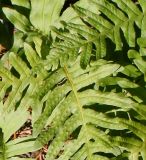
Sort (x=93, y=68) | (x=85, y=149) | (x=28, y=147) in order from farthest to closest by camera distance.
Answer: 1. (x=28, y=147)
2. (x=93, y=68)
3. (x=85, y=149)

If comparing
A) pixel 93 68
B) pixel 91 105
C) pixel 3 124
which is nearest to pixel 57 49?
pixel 93 68

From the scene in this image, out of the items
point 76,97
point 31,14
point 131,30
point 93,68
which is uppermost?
point 31,14

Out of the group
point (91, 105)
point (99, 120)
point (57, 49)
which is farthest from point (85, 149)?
point (57, 49)

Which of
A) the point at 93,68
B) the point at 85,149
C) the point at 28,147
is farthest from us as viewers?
the point at 28,147

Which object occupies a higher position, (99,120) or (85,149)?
(99,120)

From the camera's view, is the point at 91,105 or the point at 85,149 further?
the point at 91,105

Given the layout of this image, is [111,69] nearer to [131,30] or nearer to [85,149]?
[131,30]
